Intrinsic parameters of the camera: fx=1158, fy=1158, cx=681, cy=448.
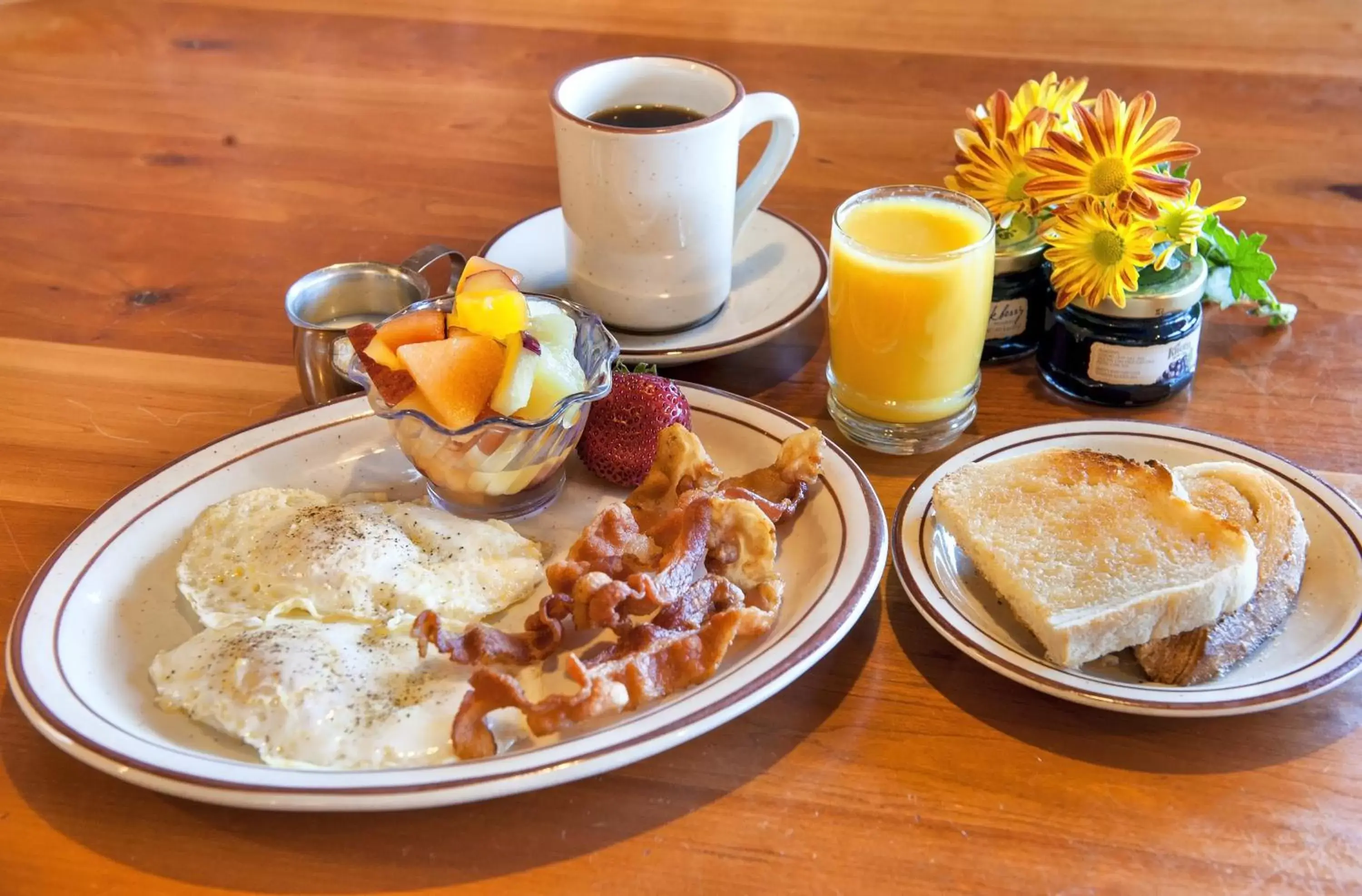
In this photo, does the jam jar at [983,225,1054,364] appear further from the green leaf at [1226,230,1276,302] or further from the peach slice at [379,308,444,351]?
the peach slice at [379,308,444,351]

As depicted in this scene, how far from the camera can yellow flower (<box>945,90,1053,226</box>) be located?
1.65 metres

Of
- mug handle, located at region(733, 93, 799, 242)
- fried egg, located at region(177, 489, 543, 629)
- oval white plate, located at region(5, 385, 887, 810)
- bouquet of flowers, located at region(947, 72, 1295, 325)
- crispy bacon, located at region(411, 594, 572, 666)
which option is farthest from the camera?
mug handle, located at region(733, 93, 799, 242)

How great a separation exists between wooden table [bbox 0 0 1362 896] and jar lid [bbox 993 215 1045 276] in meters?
0.19

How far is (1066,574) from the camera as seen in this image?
49.1 inches

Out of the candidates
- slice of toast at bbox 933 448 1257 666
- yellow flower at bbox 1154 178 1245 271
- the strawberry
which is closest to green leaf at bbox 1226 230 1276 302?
yellow flower at bbox 1154 178 1245 271

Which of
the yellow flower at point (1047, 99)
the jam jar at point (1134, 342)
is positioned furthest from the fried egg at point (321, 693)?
the yellow flower at point (1047, 99)

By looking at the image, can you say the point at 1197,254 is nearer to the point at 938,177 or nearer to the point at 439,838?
the point at 938,177

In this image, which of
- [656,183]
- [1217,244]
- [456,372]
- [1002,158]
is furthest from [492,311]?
[1217,244]

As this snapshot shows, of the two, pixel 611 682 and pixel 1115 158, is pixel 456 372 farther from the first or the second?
pixel 1115 158

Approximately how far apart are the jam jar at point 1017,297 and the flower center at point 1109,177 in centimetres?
13

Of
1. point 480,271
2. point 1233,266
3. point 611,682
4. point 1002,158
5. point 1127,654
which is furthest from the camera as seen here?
point 1233,266

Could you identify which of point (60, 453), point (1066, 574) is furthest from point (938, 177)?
point (60, 453)

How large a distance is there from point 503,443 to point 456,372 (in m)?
0.10

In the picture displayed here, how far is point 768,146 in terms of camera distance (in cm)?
185
